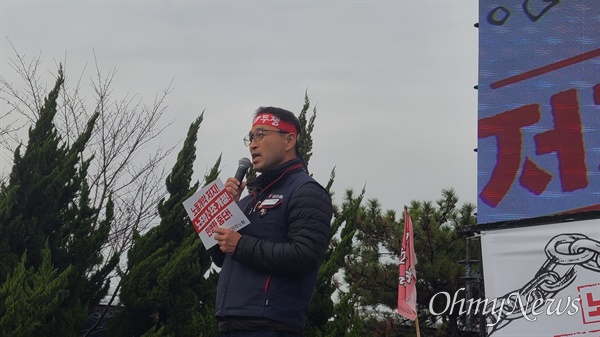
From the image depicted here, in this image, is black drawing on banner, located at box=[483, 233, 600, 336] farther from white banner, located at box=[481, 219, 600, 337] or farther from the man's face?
the man's face

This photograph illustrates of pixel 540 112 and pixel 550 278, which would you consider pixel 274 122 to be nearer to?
pixel 550 278

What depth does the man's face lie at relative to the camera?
296cm

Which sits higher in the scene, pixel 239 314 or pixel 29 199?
pixel 29 199

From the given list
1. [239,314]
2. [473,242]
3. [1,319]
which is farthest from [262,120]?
[473,242]

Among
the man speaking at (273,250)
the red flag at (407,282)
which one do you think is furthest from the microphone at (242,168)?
the red flag at (407,282)

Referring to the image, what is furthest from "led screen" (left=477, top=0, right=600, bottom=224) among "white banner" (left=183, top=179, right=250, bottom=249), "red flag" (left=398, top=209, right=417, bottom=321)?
"white banner" (left=183, top=179, right=250, bottom=249)

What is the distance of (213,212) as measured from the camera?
2875mm

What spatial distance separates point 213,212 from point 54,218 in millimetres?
4771

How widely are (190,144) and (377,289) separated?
5825 mm

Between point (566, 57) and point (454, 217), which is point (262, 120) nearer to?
point (566, 57)

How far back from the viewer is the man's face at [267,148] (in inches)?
116

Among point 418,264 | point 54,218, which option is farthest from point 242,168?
point 418,264

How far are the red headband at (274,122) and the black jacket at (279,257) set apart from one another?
0.66 feet

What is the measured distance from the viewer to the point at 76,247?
280 inches
